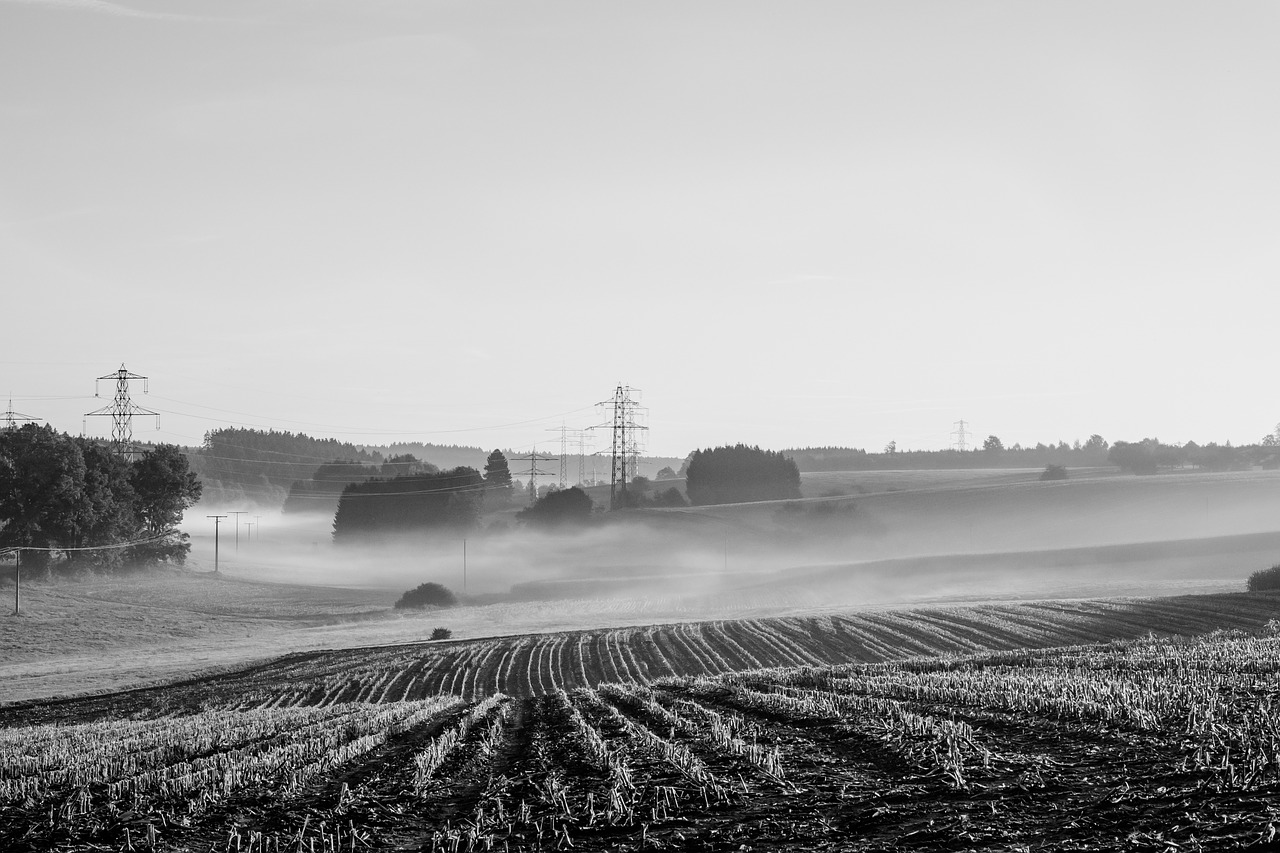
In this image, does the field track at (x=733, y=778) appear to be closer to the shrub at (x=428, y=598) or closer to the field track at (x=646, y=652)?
the field track at (x=646, y=652)

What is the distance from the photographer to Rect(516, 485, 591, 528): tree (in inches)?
5217

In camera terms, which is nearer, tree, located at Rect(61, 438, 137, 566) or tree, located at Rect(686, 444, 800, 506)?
tree, located at Rect(61, 438, 137, 566)

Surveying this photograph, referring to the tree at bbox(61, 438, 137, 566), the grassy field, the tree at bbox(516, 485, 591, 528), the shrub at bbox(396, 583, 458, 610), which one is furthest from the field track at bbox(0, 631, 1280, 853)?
the tree at bbox(516, 485, 591, 528)

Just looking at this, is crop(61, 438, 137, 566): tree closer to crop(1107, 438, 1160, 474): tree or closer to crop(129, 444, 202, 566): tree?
A: crop(129, 444, 202, 566): tree

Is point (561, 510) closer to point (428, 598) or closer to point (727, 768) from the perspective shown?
point (428, 598)

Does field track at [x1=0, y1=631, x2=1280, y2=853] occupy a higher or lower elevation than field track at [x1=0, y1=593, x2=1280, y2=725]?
higher

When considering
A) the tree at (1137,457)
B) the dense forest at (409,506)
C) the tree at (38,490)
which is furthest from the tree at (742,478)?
the tree at (38,490)

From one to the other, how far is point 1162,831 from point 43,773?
49.2 ft

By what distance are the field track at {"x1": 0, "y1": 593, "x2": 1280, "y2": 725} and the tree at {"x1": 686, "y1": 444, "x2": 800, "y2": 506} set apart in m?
93.1

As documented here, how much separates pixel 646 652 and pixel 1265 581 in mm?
36545

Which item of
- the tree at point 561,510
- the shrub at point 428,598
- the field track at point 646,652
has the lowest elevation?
the shrub at point 428,598

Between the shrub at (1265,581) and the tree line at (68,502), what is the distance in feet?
294

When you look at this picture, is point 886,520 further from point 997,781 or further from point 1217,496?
point 997,781

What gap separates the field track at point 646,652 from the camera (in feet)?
119
